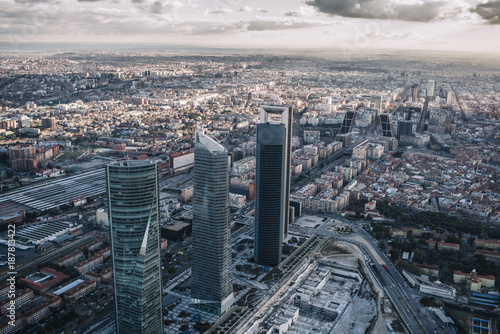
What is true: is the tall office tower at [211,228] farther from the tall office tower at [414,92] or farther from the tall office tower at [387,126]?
the tall office tower at [414,92]

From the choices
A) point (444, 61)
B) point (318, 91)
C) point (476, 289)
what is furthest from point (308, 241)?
point (318, 91)

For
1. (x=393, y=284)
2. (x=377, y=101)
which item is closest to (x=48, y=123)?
(x=377, y=101)

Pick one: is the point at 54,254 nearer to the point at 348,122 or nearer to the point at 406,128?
the point at 348,122

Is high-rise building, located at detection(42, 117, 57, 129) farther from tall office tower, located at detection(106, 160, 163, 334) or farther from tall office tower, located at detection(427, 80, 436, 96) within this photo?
tall office tower, located at detection(427, 80, 436, 96)

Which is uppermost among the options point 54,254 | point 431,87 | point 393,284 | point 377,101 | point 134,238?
point 431,87

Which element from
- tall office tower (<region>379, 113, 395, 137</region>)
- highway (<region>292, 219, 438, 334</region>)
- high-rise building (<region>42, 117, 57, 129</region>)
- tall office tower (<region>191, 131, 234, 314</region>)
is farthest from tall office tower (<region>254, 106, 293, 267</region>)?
high-rise building (<region>42, 117, 57, 129</region>)
